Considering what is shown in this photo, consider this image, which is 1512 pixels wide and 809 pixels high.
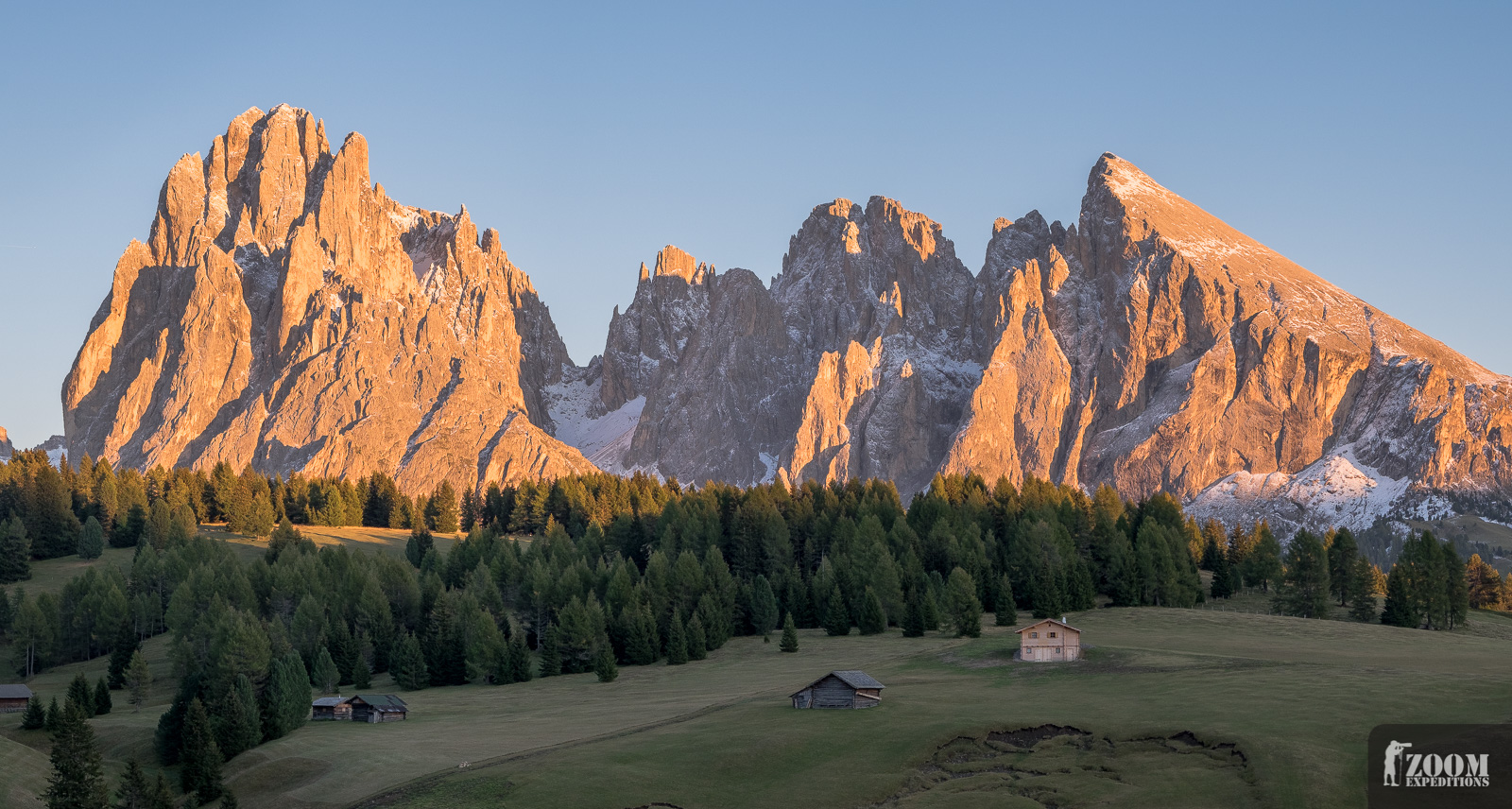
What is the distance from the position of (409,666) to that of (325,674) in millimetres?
6604

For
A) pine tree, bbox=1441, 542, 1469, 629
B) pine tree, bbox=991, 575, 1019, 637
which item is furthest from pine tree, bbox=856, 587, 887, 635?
pine tree, bbox=1441, 542, 1469, 629

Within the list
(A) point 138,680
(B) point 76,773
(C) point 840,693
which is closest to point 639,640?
(C) point 840,693

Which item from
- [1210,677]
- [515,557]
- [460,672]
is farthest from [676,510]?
[1210,677]

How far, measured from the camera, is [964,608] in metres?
112

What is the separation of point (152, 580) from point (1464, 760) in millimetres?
122722

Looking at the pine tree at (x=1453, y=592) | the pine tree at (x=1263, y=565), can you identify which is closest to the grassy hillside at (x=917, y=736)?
the pine tree at (x=1453, y=592)

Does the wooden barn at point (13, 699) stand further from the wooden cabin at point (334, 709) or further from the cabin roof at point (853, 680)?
the cabin roof at point (853, 680)

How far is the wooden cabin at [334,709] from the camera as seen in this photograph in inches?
3681

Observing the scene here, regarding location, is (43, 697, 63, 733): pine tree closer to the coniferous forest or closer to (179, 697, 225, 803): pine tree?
the coniferous forest

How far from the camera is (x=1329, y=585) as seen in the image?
138 m

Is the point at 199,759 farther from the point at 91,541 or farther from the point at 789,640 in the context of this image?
the point at 91,541

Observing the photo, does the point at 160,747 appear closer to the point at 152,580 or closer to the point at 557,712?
the point at 557,712

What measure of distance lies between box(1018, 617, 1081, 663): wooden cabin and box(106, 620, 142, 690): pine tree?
73.4 metres

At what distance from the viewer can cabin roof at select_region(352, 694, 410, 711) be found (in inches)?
3543
